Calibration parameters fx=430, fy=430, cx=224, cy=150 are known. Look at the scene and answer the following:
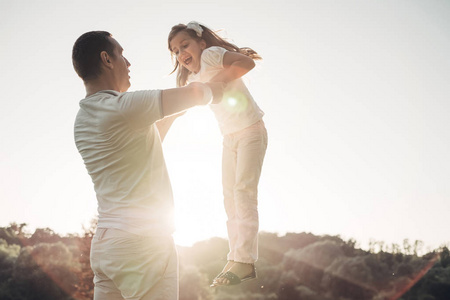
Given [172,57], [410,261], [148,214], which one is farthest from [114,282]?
[410,261]

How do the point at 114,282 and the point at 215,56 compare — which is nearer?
the point at 114,282

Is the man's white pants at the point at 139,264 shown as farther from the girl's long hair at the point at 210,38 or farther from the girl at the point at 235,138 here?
the girl's long hair at the point at 210,38

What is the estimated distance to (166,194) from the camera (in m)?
2.21

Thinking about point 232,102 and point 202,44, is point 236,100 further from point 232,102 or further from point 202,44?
point 202,44

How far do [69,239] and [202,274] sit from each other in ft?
51.2

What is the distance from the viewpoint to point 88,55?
2.34 metres

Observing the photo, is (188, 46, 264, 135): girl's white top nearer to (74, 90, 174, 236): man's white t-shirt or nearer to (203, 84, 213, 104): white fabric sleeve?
(203, 84, 213, 104): white fabric sleeve

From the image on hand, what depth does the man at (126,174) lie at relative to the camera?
2.09m

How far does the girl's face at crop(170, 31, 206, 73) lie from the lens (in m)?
3.85

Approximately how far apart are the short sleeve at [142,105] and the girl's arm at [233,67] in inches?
39.7

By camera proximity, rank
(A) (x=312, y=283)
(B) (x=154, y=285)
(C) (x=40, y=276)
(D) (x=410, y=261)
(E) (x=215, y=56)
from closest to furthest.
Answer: (B) (x=154, y=285), (E) (x=215, y=56), (C) (x=40, y=276), (D) (x=410, y=261), (A) (x=312, y=283)

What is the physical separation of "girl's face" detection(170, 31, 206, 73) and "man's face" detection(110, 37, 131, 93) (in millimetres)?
1429

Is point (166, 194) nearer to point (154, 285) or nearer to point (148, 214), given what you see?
point (148, 214)

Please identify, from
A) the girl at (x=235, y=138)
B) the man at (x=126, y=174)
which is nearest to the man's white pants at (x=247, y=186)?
the girl at (x=235, y=138)
